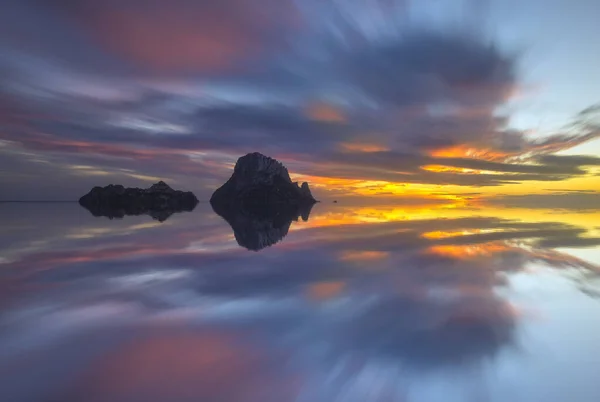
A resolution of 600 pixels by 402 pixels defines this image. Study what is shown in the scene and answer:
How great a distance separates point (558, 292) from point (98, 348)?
12524 mm

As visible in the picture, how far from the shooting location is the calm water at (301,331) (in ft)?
19.9

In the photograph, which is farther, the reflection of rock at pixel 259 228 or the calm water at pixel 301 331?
the reflection of rock at pixel 259 228

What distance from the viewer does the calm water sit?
6.07 metres

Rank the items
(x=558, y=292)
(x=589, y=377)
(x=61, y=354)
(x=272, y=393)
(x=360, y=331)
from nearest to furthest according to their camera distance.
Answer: (x=272, y=393) < (x=589, y=377) < (x=61, y=354) < (x=360, y=331) < (x=558, y=292)

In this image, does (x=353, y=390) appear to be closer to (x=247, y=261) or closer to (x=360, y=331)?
(x=360, y=331)

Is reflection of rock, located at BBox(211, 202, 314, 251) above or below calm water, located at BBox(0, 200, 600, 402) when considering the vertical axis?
below

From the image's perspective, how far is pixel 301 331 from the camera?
338 inches

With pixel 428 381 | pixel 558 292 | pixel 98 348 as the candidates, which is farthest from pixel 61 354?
pixel 558 292

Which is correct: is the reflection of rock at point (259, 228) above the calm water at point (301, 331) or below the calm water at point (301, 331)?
below

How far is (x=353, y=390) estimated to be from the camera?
5945 mm

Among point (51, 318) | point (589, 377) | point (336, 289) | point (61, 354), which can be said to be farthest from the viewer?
point (336, 289)

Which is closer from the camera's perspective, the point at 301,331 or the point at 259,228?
the point at 301,331

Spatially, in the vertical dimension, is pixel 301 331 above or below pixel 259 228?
above

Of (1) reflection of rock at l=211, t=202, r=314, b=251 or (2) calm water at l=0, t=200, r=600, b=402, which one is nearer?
(2) calm water at l=0, t=200, r=600, b=402
